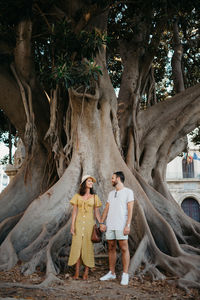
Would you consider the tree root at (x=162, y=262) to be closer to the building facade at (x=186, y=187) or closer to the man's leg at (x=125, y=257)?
the man's leg at (x=125, y=257)

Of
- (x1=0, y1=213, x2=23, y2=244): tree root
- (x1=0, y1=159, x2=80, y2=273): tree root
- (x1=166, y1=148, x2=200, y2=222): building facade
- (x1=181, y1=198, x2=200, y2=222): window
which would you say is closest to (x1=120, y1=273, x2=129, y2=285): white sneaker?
(x1=0, y1=159, x2=80, y2=273): tree root

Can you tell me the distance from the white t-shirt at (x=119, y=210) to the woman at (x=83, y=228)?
0.20 m

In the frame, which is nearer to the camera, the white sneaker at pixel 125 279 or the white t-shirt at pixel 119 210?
the white sneaker at pixel 125 279

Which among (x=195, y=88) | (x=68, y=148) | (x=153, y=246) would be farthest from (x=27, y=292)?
(x=195, y=88)

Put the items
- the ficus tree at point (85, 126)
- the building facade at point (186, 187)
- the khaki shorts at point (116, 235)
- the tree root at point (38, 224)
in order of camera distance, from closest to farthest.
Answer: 1. the khaki shorts at point (116, 235)
2. the tree root at point (38, 224)
3. the ficus tree at point (85, 126)
4. the building facade at point (186, 187)

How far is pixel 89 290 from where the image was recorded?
3.10 metres

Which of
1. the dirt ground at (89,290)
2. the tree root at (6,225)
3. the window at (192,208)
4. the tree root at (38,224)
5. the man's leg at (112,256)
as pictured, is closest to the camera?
the dirt ground at (89,290)

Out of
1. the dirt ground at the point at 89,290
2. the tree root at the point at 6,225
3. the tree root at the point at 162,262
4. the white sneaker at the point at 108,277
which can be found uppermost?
the tree root at the point at 6,225

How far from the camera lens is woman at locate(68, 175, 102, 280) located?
3.60 meters

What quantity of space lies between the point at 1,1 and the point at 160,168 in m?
4.51

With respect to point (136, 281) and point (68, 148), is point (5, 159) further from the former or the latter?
point (136, 281)

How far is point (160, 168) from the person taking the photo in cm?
670

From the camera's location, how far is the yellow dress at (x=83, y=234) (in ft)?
11.8

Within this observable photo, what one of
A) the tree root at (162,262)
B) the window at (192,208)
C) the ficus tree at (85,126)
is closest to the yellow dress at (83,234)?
the ficus tree at (85,126)
